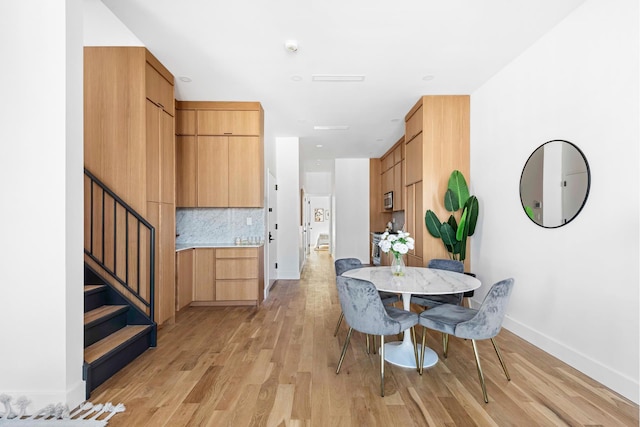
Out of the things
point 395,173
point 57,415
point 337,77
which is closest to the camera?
point 57,415

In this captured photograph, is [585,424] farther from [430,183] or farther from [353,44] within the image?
[353,44]

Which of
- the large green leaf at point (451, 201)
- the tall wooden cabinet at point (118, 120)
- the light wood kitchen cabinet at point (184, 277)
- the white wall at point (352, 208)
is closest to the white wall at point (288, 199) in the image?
the light wood kitchen cabinet at point (184, 277)

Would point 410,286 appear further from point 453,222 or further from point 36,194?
point 36,194

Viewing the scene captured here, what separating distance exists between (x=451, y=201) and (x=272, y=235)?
123 inches

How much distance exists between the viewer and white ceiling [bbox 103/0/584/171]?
2406mm

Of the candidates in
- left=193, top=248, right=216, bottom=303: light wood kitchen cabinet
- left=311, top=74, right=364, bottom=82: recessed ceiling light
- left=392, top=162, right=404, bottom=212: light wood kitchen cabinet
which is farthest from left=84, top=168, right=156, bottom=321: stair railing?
left=392, top=162, right=404, bottom=212: light wood kitchen cabinet

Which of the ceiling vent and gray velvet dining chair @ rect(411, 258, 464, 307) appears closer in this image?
gray velvet dining chair @ rect(411, 258, 464, 307)

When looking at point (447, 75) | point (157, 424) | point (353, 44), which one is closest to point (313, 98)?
point (353, 44)

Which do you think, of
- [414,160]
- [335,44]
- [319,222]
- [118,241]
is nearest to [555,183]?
[414,160]

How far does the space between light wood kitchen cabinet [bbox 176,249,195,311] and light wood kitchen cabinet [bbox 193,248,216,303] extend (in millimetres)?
52

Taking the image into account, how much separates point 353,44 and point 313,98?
1.30m

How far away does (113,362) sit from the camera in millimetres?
2312

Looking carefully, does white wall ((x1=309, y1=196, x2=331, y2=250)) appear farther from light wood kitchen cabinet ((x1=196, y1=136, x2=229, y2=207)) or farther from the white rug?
the white rug

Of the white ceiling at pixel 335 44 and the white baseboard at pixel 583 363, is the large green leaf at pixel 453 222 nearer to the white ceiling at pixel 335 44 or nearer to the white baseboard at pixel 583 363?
the white baseboard at pixel 583 363
